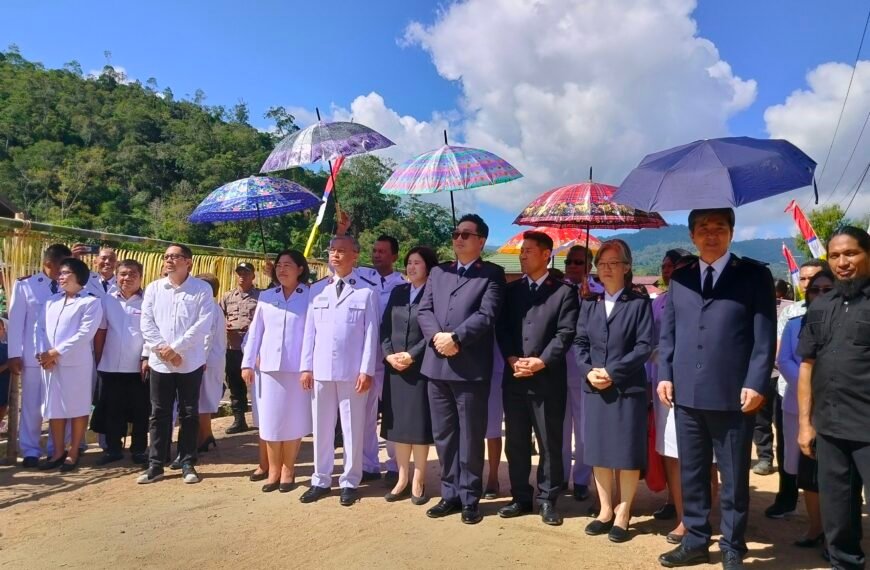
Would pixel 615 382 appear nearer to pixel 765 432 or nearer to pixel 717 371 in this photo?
pixel 717 371

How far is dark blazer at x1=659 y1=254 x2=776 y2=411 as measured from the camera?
126 inches

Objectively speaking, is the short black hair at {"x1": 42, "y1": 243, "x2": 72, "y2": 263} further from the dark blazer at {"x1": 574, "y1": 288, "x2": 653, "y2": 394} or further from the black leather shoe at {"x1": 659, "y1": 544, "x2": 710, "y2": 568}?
the black leather shoe at {"x1": 659, "y1": 544, "x2": 710, "y2": 568}

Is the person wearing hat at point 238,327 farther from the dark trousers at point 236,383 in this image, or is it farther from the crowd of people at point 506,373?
the crowd of people at point 506,373

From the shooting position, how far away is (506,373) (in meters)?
4.26

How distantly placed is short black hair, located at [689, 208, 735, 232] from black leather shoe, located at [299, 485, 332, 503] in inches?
130

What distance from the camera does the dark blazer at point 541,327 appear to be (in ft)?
13.3

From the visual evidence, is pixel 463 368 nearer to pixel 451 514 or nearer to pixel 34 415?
pixel 451 514

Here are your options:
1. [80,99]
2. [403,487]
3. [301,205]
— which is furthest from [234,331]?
[80,99]

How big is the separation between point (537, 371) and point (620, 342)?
23.4 inches

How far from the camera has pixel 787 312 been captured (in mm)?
4773

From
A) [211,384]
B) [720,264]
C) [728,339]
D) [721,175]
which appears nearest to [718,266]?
[720,264]

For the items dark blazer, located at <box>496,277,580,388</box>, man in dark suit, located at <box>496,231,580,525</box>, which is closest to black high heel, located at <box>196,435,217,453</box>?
man in dark suit, located at <box>496,231,580,525</box>

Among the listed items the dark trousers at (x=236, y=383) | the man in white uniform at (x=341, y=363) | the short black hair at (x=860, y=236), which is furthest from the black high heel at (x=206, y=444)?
the short black hair at (x=860, y=236)

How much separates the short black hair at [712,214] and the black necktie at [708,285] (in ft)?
0.88
